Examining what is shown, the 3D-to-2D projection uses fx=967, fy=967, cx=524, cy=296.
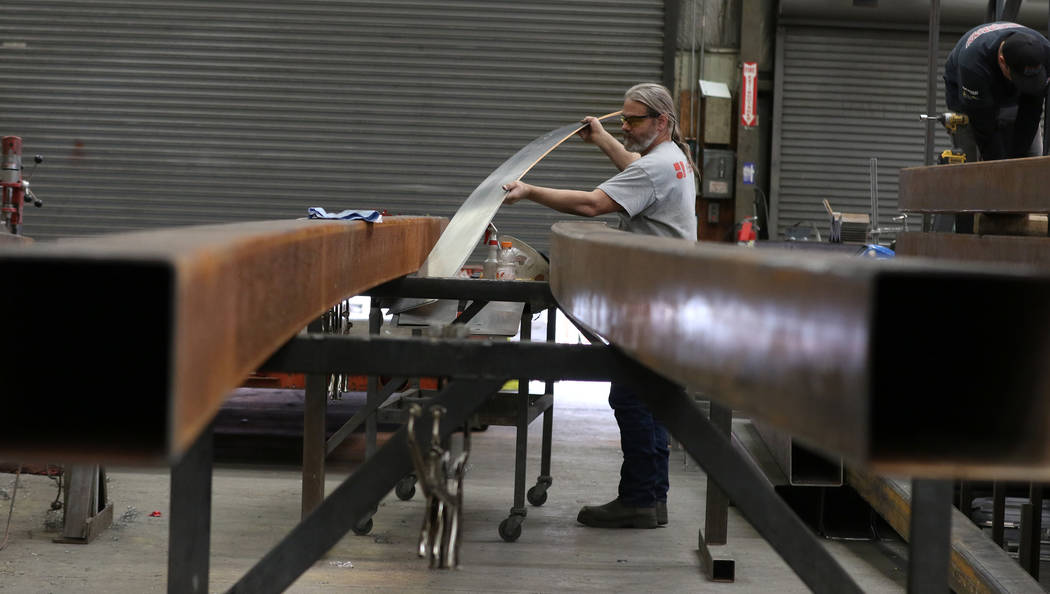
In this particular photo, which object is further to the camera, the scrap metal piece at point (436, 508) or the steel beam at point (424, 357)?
the steel beam at point (424, 357)

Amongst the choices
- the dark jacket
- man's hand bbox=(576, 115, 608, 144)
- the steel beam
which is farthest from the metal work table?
the dark jacket

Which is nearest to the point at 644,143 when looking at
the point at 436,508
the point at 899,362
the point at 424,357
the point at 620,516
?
the point at 620,516

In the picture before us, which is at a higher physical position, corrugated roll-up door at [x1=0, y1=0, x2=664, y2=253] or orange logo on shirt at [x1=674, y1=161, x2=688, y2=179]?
corrugated roll-up door at [x1=0, y1=0, x2=664, y2=253]

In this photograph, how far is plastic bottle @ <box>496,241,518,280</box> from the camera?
365cm

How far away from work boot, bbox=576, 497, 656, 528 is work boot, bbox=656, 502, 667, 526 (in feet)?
0.08

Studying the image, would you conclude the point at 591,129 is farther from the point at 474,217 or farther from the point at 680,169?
the point at 474,217

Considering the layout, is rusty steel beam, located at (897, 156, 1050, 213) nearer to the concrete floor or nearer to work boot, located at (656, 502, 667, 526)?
the concrete floor

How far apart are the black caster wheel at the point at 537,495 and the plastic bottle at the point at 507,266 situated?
40.5 inches

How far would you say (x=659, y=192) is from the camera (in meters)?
3.20

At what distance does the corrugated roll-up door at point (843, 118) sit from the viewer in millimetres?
7434

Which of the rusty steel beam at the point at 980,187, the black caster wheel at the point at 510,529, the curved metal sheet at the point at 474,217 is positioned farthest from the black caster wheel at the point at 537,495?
the rusty steel beam at the point at 980,187

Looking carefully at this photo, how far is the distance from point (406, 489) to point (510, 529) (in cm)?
66

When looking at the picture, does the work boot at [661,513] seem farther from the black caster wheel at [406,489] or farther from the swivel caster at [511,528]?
the black caster wheel at [406,489]

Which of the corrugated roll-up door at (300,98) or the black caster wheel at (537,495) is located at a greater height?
the corrugated roll-up door at (300,98)
